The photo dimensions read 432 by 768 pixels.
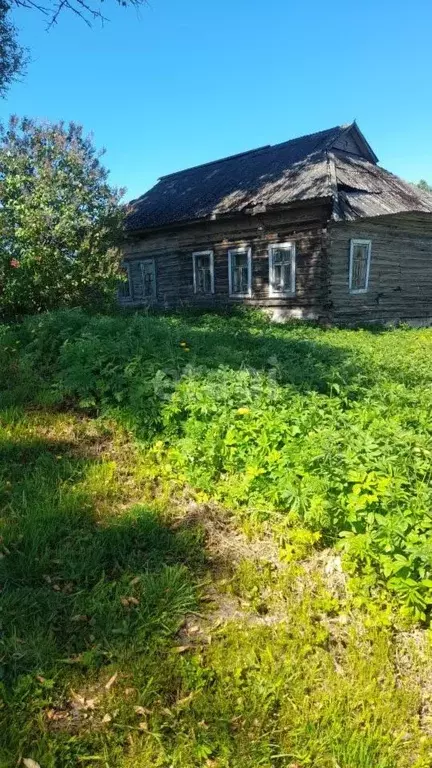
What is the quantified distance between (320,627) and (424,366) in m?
5.05

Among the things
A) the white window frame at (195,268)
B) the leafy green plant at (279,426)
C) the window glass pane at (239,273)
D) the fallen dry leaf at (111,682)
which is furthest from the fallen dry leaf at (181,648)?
the white window frame at (195,268)

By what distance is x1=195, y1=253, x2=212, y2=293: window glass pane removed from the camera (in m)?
16.9

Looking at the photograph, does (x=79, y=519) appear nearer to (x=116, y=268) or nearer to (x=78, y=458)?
(x=78, y=458)

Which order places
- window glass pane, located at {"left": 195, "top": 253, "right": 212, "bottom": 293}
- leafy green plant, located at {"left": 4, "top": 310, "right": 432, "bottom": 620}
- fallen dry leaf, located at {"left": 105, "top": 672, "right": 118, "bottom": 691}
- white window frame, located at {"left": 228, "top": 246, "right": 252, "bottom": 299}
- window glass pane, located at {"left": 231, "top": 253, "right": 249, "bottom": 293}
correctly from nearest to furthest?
1. fallen dry leaf, located at {"left": 105, "top": 672, "right": 118, "bottom": 691}
2. leafy green plant, located at {"left": 4, "top": 310, "right": 432, "bottom": 620}
3. white window frame, located at {"left": 228, "top": 246, "right": 252, "bottom": 299}
4. window glass pane, located at {"left": 231, "top": 253, "right": 249, "bottom": 293}
5. window glass pane, located at {"left": 195, "top": 253, "right": 212, "bottom": 293}

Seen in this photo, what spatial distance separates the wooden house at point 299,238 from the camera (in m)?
13.6

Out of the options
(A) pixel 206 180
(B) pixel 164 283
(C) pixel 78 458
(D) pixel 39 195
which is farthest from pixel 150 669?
(A) pixel 206 180

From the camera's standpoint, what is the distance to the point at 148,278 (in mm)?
Result: 19188

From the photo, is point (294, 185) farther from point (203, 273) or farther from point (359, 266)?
point (203, 273)

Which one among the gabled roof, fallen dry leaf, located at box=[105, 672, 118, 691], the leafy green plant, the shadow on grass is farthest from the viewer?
the gabled roof

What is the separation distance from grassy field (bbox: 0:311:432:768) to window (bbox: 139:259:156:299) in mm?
14702

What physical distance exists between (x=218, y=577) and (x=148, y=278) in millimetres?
17320

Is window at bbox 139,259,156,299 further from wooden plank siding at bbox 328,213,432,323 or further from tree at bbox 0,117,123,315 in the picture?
tree at bbox 0,117,123,315

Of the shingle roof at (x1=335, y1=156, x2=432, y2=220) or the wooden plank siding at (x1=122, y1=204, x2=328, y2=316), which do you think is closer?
the shingle roof at (x1=335, y1=156, x2=432, y2=220)

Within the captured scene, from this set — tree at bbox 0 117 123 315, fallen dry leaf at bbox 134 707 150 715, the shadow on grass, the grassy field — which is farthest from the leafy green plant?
tree at bbox 0 117 123 315
